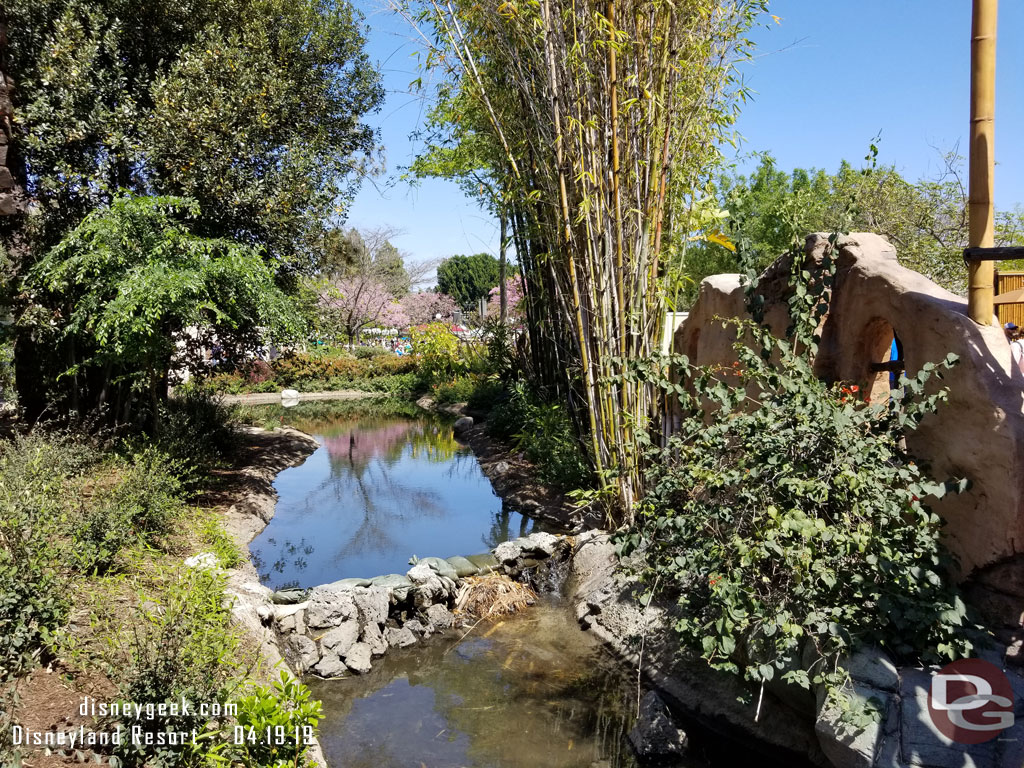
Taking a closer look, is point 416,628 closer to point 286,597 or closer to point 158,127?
point 286,597

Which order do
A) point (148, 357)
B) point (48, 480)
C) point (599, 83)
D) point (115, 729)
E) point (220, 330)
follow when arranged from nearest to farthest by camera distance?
point (115, 729), point (48, 480), point (599, 83), point (148, 357), point (220, 330)

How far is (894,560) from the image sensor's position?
2.82 metres

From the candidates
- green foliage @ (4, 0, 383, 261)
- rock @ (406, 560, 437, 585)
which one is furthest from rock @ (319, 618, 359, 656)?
green foliage @ (4, 0, 383, 261)

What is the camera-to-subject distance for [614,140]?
4.93m

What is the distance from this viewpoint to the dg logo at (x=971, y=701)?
2.72m

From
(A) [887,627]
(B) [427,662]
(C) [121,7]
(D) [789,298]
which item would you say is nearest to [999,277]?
(D) [789,298]

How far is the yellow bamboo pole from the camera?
3.24m

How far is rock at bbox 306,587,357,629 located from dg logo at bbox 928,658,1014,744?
3329 mm

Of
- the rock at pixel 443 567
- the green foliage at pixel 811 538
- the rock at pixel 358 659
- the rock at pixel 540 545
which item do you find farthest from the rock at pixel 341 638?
the green foliage at pixel 811 538

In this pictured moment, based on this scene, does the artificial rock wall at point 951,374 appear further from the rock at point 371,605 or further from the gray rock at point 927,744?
the rock at point 371,605

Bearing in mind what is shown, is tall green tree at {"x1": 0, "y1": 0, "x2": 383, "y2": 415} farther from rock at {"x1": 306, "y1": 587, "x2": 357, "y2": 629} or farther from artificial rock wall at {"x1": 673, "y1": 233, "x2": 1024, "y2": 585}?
artificial rock wall at {"x1": 673, "y1": 233, "x2": 1024, "y2": 585}

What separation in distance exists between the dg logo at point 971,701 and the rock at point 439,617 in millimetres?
3081

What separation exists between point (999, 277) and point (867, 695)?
5.67 meters

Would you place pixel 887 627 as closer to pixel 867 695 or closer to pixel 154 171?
pixel 867 695
